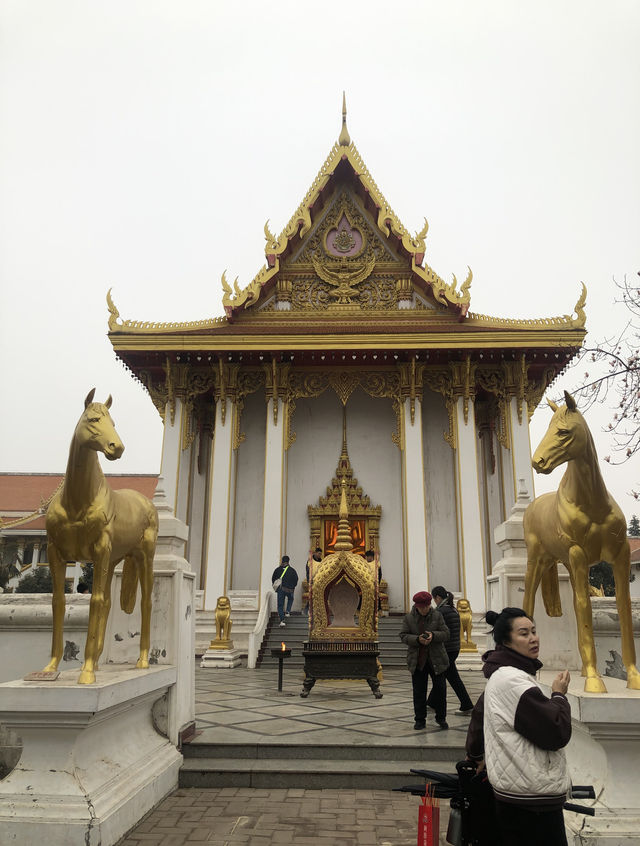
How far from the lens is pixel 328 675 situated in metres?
7.13

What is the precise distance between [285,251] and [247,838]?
12700 mm

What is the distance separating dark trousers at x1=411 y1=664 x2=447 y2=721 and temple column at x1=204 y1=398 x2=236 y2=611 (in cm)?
723

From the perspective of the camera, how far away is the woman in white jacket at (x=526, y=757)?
197cm

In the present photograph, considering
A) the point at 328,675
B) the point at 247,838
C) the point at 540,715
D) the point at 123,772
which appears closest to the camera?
the point at 540,715

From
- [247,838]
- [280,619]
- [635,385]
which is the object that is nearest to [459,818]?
[247,838]

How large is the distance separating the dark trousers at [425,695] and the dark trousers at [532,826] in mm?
3342

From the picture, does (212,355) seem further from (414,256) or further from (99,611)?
(99,611)

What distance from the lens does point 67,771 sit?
3.06 metres

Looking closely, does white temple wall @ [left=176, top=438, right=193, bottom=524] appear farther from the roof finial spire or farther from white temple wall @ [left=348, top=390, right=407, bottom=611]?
the roof finial spire

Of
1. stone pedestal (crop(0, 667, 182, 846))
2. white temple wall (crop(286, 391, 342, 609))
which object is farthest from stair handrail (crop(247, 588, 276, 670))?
stone pedestal (crop(0, 667, 182, 846))

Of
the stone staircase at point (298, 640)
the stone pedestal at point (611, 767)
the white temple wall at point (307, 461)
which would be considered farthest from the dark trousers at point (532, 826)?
the white temple wall at point (307, 461)

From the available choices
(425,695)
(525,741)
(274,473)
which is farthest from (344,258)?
(525,741)

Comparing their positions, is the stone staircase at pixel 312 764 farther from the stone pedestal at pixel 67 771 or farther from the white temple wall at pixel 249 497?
the white temple wall at pixel 249 497

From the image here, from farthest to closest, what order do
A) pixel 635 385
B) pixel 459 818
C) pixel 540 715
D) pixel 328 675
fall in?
pixel 328 675
pixel 635 385
pixel 459 818
pixel 540 715
